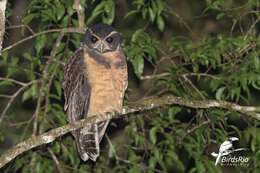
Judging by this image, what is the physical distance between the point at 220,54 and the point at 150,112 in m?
0.68

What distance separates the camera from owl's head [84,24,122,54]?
14.8ft

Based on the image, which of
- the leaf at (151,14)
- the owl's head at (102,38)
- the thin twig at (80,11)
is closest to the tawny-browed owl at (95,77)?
the owl's head at (102,38)

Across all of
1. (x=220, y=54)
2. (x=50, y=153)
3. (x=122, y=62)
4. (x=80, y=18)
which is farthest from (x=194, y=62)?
(x=50, y=153)

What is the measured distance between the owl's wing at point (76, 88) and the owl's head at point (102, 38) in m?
0.09

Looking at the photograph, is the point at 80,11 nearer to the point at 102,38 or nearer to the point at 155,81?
the point at 102,38

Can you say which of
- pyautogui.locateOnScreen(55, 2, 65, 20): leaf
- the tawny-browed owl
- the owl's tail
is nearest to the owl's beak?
the tawny-browed owl

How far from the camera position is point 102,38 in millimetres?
4621

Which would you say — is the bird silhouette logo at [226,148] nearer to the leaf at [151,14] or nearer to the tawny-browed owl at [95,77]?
the tawny-browed owl at [95,77]

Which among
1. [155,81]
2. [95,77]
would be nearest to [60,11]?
[95,77]

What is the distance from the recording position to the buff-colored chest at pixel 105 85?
180 inches

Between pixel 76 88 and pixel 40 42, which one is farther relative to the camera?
pixel 76 88

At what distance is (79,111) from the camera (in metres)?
4.67

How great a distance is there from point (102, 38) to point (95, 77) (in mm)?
279

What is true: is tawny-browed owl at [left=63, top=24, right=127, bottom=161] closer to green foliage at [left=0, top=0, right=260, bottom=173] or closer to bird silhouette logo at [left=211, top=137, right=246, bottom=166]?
green foliage at [left=0, top=0, right=260, bottom=173]
